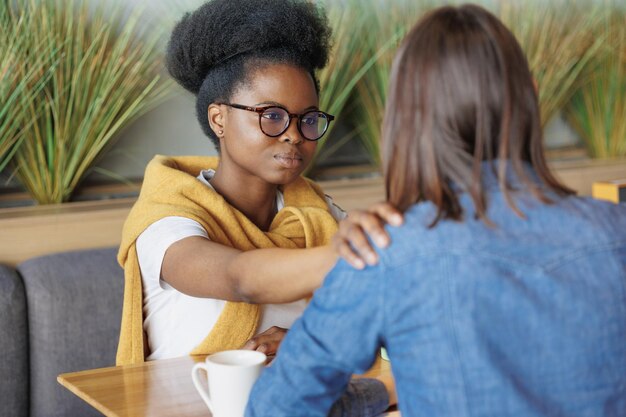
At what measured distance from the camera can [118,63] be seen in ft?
9.87

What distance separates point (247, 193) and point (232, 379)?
842mm

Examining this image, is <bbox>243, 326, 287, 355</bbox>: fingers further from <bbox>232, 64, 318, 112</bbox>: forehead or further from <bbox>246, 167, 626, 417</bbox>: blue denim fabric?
<bbox>246, 167, 626, 417</bbox>: blue denim fabric

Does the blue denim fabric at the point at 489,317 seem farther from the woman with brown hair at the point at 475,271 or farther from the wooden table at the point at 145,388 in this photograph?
the wooden table at the point at 145,388

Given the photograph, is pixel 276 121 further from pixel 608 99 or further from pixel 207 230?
pixel 608 99

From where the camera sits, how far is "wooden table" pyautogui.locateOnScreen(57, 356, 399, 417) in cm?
156

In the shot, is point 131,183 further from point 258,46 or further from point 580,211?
point 580,211

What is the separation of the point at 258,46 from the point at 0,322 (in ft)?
3.95

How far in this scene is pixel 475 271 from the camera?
1010 mm

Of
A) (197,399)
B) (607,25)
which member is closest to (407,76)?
(197,399)

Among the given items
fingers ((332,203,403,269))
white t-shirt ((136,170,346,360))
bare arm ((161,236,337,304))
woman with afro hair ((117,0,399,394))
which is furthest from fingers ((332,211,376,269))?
white t-shirt ((136,170,346,360))

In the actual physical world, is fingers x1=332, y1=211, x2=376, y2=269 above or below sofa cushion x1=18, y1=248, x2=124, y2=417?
above

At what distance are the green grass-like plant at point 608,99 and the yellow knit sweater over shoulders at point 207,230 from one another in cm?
243

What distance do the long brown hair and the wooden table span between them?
54cm

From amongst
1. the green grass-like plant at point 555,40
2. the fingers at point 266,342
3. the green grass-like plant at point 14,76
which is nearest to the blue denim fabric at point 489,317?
the fingers at point 266,342
